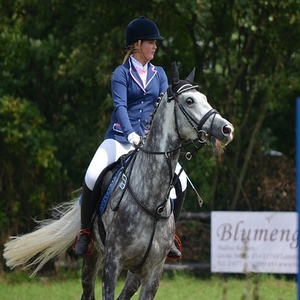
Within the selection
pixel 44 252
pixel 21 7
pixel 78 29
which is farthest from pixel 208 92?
pixel 44 252

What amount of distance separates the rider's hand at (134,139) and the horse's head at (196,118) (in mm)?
434

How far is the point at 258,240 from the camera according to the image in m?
12.9

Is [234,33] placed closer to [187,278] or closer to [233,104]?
[233,104]

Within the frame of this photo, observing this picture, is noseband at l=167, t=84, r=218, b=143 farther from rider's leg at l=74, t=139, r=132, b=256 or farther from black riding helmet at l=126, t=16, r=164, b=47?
rider's leg at l=74, t=139, r=132, b=256

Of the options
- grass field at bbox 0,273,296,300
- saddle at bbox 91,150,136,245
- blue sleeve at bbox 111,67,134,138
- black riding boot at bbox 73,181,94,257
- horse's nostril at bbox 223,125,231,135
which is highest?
blue sleeve at bbox 111,67,134,138

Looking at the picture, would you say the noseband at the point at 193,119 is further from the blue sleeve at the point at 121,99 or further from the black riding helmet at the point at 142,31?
the black riding helmet at the point at 142,31

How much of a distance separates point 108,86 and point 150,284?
7.17 metres

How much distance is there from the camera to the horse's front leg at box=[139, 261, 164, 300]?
720 centimetres

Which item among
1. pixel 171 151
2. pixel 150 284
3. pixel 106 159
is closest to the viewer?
pixel 171 151

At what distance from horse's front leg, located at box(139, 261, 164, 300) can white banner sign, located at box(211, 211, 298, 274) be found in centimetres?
562

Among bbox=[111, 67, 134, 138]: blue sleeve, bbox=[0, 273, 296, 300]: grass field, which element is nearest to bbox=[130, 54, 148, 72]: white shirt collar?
bbox=[111, 67, 134, 138]: blue sleeve

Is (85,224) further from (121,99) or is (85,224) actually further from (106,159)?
(121,99)

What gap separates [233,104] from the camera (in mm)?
14875

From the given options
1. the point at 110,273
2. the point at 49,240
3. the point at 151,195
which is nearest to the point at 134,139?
the point at 151,195
